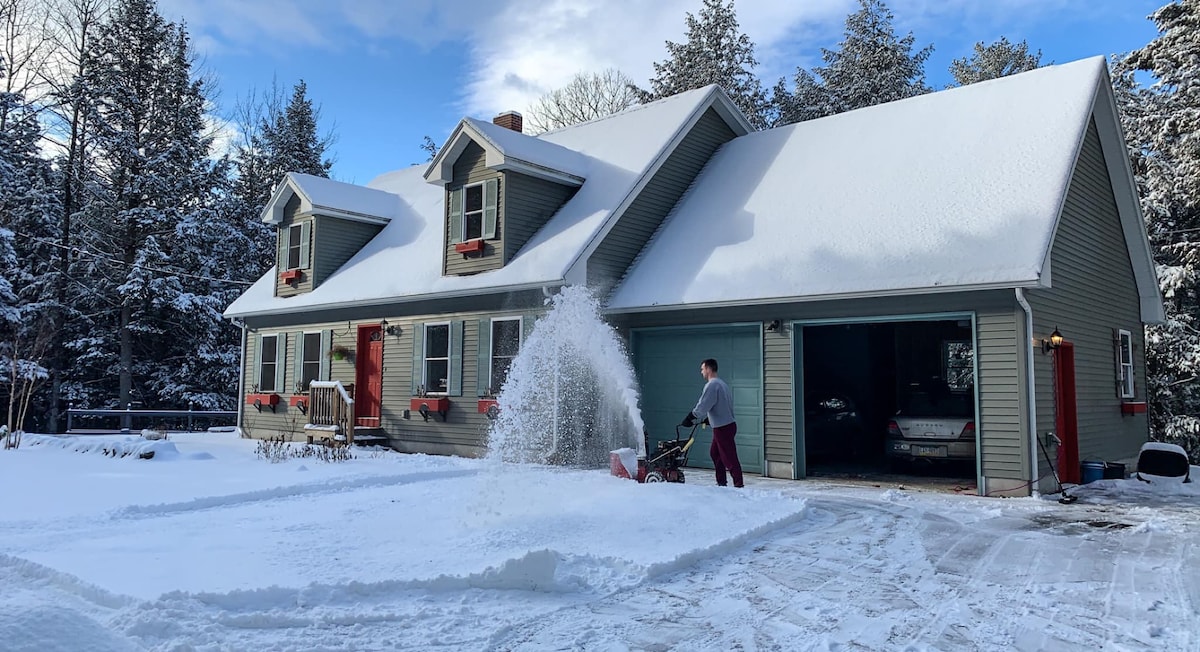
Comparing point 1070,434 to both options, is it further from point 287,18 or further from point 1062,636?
point 287,18

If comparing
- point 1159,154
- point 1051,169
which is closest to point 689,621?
point 1051,169

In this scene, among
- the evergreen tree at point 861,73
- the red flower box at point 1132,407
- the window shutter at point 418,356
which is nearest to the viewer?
the red flower box at point 1132,407

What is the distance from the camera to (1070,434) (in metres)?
12.1

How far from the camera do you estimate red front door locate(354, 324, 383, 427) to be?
17.3m

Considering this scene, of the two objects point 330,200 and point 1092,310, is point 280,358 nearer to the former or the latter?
point 330,200

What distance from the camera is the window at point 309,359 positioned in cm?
1897

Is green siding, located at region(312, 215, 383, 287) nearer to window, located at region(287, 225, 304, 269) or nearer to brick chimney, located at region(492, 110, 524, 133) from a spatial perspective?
window, located at region(287, 225, 304, 269)

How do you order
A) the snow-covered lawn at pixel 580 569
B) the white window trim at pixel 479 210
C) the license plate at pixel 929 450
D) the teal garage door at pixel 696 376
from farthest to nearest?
the white window trim at pixel 479 210 → the teal garage door at pixel 696 376 → the license plate at pixel 929 450 → the snow-covered lawn at pixel 580 569

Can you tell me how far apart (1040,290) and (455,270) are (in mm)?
9999

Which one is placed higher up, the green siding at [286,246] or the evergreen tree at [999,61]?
the evergreen tree at [999,61]

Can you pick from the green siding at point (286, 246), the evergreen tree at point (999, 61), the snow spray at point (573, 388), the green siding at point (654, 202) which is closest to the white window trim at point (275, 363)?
the green siding at point (286, 246)

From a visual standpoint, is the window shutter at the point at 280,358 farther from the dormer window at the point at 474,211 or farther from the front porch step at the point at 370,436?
the dormer window at the point at 474,211

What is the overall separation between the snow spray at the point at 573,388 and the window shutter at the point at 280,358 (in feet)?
26.0

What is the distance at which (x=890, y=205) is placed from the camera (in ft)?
41.2
